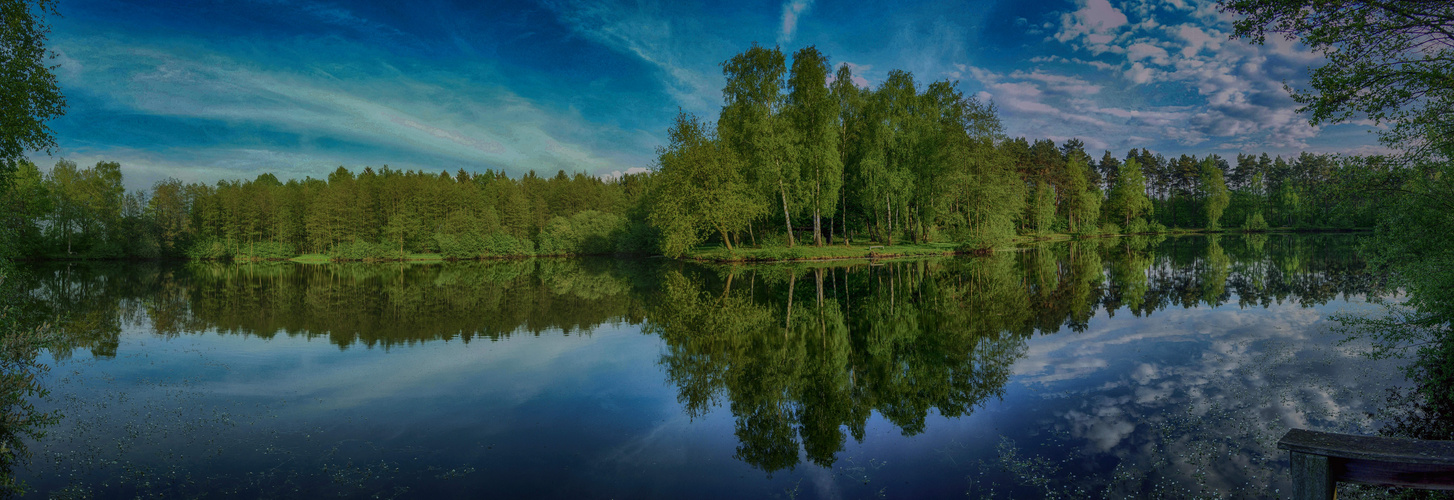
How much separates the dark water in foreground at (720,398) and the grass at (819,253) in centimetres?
2102

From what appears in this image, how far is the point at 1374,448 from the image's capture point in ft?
10.8

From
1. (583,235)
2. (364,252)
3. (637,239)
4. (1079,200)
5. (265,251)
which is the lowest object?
(364,252)

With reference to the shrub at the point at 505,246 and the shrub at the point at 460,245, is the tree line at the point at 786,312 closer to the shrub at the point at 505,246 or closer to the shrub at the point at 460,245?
the shrub at the point at 460,245

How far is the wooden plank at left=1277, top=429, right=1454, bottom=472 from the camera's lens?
126 inches

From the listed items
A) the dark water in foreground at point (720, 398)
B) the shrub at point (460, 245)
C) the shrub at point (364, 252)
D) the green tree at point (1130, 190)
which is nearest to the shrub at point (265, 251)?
the shrub at point (364, 252)

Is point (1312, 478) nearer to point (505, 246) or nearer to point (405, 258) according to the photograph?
point (505, 246)

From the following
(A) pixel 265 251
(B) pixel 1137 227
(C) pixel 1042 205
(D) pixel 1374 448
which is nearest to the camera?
(D) pixel 1374 448

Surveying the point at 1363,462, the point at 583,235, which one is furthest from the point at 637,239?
the point at 1363,462

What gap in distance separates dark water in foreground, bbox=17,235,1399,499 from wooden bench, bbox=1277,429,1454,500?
2.79m

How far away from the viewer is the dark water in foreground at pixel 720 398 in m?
6.73

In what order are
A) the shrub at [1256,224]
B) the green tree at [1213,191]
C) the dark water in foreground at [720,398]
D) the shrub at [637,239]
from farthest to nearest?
the green tree at [1213,191]
the shrub at [1256,224]
the shrub at [637,239]
the dark water in foreground at [720,398]

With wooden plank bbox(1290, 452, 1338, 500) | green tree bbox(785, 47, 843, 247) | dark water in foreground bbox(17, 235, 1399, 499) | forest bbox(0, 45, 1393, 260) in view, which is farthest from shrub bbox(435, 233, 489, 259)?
wooden plank bbox(1290, 452, 1338, 500)

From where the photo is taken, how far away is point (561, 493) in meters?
6.38

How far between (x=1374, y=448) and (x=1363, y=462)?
212 mm
